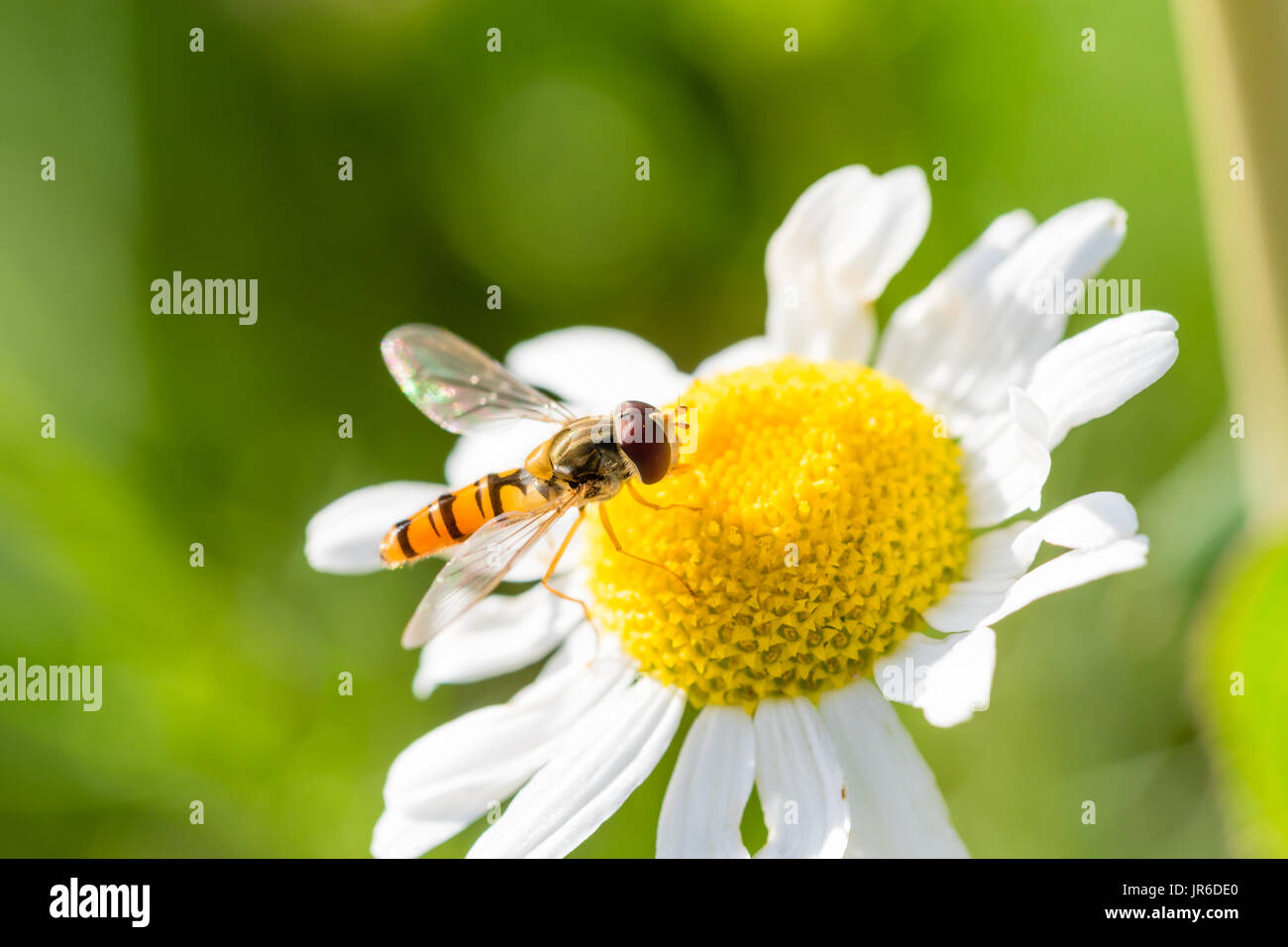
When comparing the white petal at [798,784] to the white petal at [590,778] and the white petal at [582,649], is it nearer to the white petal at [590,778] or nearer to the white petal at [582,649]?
the white petal at [590,778]

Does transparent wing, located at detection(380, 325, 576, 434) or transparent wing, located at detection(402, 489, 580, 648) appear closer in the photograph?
transparent wing, located at detection(402, 489, 580, 648)

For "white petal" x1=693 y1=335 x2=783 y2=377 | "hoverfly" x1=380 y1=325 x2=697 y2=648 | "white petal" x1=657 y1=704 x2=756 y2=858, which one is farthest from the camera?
"white petal" x1=693 y1=335 x2=783 y2=377

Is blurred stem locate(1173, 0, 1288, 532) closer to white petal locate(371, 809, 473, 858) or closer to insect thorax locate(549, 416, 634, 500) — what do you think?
insect thorax locate(549, 416, 634, 500)

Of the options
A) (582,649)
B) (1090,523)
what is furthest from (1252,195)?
(582,649)

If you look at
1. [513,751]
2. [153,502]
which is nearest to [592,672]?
[513,751]

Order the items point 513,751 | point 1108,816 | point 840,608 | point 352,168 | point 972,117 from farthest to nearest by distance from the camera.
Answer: point 352,168 → point 972,117 → point 1108,816 → point 513,751 → point 840,608

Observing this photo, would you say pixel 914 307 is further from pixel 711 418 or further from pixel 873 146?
pixel 873 146

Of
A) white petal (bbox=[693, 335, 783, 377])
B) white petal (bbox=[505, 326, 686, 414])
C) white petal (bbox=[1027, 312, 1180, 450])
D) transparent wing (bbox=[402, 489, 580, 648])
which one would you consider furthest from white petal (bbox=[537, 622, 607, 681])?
white petal (bbox=[1027, 312, 1180, 450])
